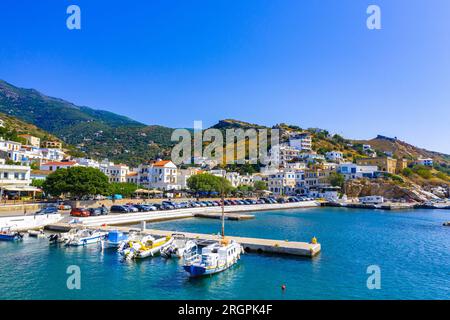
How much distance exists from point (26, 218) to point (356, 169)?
318 ft

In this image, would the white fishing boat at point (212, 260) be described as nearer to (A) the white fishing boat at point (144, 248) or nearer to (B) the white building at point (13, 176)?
(A) the white fishing boat at point (144, 248)

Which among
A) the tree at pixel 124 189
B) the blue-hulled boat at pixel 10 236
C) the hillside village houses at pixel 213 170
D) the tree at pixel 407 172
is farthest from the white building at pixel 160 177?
Result: the tree at pixel 407 172

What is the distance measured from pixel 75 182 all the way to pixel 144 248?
28.0 meters

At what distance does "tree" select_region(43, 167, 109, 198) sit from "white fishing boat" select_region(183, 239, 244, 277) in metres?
31.1

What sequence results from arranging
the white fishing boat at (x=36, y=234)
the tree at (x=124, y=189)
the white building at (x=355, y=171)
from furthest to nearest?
the white building at (x=355, y=171) → the tree at (x=124, y=189) → the white fishing boat at (x=36, y=234)

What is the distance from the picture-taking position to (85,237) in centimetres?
2862

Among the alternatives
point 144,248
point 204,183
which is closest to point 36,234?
point 144,248

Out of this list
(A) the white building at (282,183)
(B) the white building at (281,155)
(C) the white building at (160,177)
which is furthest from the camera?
(B) the white building at (281,155)

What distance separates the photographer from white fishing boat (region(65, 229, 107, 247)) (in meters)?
27.8

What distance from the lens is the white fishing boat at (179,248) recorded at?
24.9 m

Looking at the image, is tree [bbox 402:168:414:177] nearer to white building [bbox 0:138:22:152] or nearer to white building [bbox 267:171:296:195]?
white building [bbox 267:171:296:195]

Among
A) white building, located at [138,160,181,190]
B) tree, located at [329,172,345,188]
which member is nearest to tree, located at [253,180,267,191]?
tree, located at [329,172,345,188]

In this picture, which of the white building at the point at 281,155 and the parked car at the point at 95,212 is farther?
the white building at the point at 281,155

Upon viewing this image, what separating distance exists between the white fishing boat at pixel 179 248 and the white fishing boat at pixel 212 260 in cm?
263
